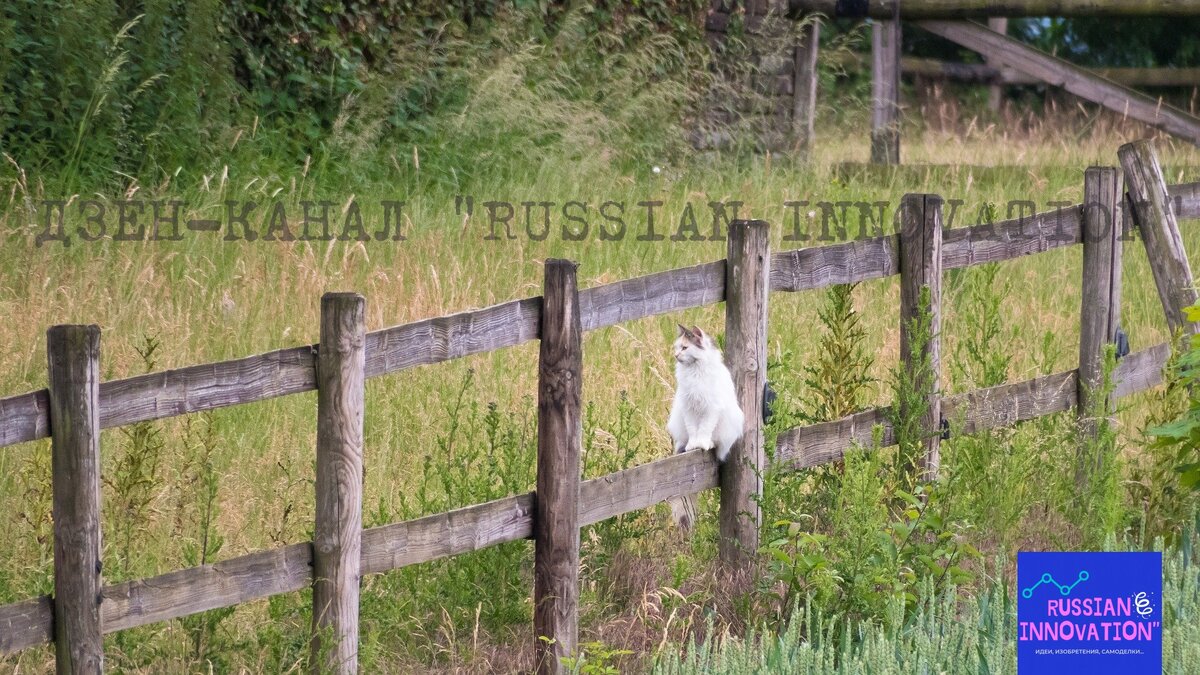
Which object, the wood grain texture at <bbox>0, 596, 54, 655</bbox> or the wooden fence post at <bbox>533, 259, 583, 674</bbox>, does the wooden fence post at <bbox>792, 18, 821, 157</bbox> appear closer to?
the wooden fence post at <bbox>533, 259, 583, 674</bbox>

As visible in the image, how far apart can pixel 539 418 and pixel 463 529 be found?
1.33 ft

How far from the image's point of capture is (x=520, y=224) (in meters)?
8.73

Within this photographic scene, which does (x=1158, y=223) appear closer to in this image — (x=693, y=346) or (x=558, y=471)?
(x=693, y=346)

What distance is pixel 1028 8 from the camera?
35.0 ft

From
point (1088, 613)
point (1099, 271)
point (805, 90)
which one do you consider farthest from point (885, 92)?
point (1088, 613)

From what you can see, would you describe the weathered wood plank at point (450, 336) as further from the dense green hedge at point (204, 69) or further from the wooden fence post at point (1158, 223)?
the dense green hedge at point (204, 69)

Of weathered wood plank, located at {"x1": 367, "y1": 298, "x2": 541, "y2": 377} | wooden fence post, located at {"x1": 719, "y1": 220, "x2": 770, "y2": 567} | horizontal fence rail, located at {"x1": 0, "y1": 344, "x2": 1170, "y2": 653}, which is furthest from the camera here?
wooden fence post, located at {"x1": 719, "y1": 220, "x2": 770, "y2": 567}

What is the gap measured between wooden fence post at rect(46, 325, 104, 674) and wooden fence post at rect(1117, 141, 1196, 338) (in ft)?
15.7

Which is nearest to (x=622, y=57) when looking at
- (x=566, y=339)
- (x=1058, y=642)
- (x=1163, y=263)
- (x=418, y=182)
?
(x=418, y=182)

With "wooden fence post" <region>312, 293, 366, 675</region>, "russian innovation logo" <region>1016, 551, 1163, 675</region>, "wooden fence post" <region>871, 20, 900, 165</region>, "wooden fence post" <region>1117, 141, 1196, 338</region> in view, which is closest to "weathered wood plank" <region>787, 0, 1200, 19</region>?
"wooden fence post" <region>871, 20, 900, 165</region>

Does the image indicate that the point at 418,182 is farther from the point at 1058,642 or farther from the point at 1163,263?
the point at 1058,642

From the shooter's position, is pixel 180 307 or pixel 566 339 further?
pixel 180 307

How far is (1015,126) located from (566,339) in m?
14.4

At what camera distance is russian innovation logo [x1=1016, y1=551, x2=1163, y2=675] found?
9.80ft
